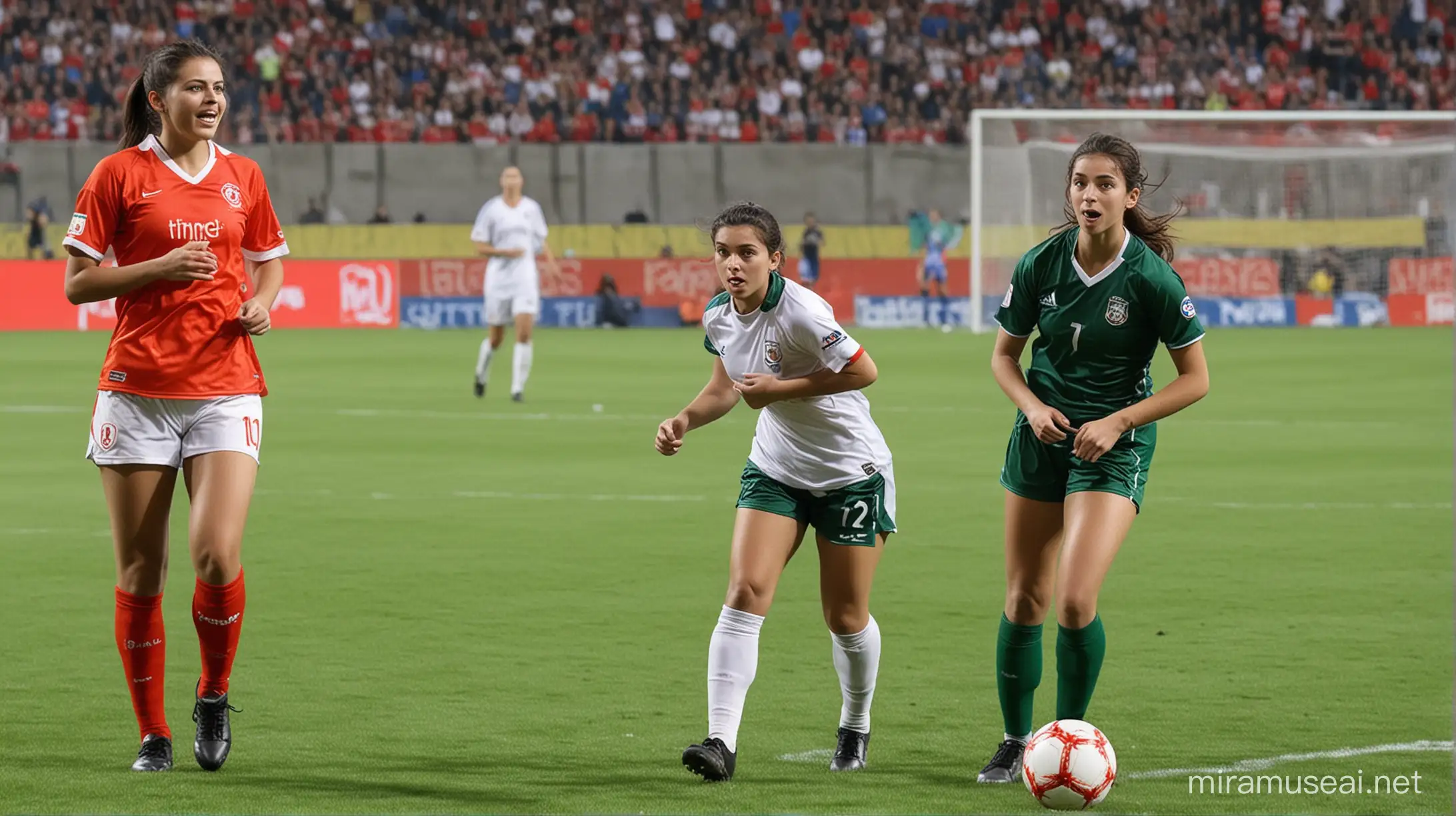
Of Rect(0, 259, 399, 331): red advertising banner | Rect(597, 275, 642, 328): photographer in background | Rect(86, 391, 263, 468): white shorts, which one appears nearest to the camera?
Rect(86, 391, 263, 468): white shorts

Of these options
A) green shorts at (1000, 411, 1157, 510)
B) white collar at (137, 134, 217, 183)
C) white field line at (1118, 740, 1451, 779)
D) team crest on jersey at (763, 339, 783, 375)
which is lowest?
white field line at (1118, 740, 1451, 779)

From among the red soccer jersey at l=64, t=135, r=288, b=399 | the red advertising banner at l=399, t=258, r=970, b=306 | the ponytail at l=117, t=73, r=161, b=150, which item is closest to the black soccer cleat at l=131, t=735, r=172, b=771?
the red soccer jersey at l=64, t=135, r=288, b=399

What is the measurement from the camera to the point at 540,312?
108ft

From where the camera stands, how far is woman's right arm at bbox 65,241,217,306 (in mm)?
5465

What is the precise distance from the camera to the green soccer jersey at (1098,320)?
556 centimetres

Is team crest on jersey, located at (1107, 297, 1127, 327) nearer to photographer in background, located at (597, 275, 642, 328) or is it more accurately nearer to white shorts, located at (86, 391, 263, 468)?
white shorts, located at (86, 391, 263, 468)

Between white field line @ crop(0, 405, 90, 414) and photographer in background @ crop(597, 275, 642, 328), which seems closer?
white field line @ crop(0, 405, 90, 414)

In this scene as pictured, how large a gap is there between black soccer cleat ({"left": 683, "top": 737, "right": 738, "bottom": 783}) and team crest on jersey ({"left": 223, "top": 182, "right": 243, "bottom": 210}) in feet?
6.58

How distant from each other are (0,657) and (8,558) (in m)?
2.79

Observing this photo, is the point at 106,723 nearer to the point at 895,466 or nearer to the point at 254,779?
the point at 254,779

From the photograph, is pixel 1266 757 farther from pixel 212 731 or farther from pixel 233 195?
pixel 233 195

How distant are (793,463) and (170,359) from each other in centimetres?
179

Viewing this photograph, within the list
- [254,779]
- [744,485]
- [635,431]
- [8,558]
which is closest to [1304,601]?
[744,485]

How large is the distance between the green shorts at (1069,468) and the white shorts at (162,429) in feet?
7.06
